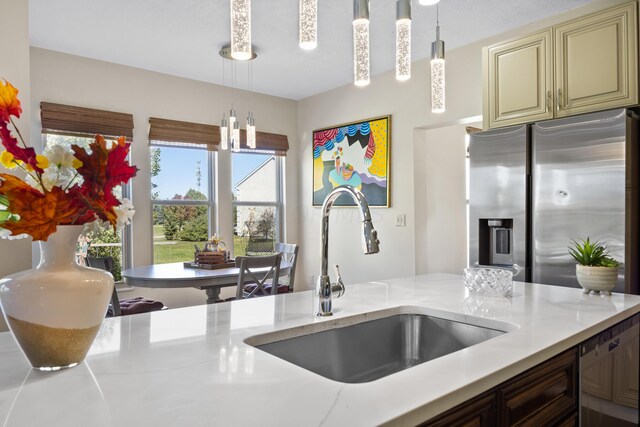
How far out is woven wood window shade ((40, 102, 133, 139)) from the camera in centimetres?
372

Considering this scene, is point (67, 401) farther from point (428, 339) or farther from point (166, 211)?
point (166, 211)

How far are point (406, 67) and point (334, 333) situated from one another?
2.70 ft

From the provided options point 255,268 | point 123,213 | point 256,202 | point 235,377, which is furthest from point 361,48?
point 256,202

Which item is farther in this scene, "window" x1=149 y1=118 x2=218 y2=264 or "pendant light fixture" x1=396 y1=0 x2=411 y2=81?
"window" x1=149 y1=118 x2=218 y2=264

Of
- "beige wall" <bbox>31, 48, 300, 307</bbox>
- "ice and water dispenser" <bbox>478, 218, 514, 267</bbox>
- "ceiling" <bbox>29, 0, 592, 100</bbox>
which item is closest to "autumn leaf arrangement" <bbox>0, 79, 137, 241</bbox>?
"ceiling" <bbox>29, 0, 592, 100</bbox>

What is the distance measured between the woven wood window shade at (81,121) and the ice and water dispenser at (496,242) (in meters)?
3.26

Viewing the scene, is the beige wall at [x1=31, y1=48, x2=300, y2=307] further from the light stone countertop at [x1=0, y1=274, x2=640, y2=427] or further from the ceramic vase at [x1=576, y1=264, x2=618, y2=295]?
the ceramic vase at [x1=576, y1=264, x2=618, y2=295]

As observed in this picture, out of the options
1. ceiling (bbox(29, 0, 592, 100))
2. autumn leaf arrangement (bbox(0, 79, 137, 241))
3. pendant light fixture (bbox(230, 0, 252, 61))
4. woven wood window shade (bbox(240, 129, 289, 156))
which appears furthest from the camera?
woven wood window shade (bbox(240, 129, 289, 156))

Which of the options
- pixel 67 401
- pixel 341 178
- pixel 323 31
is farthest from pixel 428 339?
Answer: pixel 341 178

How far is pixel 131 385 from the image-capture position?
810 millimetres

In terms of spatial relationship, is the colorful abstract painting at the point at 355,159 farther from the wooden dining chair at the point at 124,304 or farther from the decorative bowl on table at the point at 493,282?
the decorative bowl on table at the point at 493,282

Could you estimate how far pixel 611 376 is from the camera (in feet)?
4.56

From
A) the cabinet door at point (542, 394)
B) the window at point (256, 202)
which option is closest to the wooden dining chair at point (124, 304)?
the window at point (256, 202)

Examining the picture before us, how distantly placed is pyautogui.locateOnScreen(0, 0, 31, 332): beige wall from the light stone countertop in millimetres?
470
